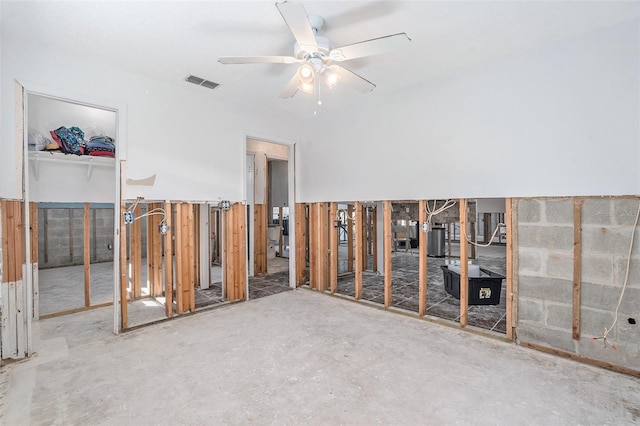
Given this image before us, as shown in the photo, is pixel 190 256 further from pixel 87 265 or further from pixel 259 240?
pixel 259 240

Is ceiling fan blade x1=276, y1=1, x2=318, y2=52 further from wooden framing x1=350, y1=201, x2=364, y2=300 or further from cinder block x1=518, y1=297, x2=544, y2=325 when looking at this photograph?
cinder block x1=518, y1=297, x2=544, y2=325

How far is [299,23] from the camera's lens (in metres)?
2.06

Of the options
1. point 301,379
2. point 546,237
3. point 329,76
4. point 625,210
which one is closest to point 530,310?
point 546,237

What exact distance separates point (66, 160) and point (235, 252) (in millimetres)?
3054

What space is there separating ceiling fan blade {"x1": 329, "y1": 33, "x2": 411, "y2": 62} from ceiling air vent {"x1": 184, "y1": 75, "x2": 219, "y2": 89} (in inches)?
86.2

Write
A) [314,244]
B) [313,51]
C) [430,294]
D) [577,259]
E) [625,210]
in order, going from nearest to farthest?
→ 1. [313,51]
2. [625,210]
3. [577,259]
4. [430,294]
5. [314,244]

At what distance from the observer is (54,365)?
2805 millimetres

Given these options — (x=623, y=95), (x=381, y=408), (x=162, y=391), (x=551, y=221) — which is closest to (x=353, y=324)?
(x=381, y=408)

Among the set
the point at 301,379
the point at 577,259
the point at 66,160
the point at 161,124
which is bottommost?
the point at 301,379

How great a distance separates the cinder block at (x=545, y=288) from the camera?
2936 millimetres

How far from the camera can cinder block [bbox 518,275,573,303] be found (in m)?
2.94

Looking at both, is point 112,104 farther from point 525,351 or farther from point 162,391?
point 525,351

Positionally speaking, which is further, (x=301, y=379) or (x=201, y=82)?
(x=201, y=82)

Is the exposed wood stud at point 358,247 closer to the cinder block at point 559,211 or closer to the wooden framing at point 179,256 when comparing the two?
the cinder block at point 559,211
